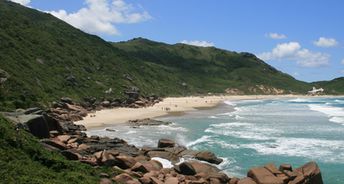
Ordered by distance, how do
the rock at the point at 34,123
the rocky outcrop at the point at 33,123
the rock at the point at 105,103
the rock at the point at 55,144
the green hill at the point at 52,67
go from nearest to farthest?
the rock at the point at 55,144 → the rocky outcrop at the point at 33,123 → the rock at the point at 34,123 → the green hill at the point at 52,67 → the rock at the point at 105,103

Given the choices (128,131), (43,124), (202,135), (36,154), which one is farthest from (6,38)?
(36,154)

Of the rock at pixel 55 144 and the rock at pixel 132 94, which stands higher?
the rock at pixel 132 94

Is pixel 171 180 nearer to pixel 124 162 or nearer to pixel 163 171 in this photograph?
pixel 163 171

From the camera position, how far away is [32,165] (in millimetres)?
23000

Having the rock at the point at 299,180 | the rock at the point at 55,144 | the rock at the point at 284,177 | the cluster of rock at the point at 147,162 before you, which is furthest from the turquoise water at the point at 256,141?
the rock at the point at 55,144

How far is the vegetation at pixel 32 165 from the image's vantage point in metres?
20.9

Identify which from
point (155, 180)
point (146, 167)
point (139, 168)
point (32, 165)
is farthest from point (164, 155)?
point (32, 165)

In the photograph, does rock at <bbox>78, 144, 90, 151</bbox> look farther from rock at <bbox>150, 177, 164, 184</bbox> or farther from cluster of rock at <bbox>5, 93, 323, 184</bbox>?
rock at <bbox>150, 177, 164, 184</bbox>

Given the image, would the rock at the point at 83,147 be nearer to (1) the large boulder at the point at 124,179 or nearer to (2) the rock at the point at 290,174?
(1) the large boulder at the point at 124,179

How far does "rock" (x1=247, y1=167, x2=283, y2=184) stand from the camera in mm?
26856

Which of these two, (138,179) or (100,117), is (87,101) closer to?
(100,117)

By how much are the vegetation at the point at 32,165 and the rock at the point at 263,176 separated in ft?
28.5

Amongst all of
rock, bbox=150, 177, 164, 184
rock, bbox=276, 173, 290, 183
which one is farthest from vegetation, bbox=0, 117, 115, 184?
rock, bbox=276, 173, 290, 183

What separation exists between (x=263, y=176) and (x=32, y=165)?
13.5m
